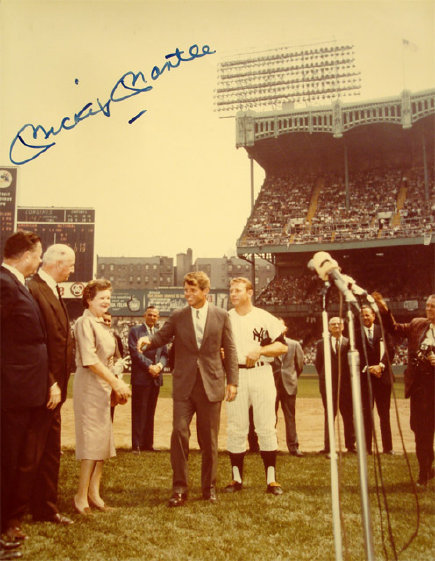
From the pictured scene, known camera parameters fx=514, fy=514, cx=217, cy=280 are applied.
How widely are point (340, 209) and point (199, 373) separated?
2748 centimetres

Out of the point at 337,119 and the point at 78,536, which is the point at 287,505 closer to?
the point at 78,536

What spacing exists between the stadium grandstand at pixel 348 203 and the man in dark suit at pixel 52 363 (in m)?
24.3

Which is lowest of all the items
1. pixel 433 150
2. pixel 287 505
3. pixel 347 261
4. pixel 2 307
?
pixel 287 505

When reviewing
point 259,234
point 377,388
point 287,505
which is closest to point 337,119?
point 259,234

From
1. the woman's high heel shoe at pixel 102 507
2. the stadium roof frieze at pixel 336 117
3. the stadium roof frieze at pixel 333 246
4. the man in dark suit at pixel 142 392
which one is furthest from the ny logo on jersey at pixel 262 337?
the stadium roof frieze at pixel 336 117

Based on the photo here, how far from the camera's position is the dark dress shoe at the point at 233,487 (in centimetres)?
458

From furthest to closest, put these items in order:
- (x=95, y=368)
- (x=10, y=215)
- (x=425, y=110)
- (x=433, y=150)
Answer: (x=433, y=150) → (x=425, y=110) → (x=10, y=215) → (x=95, y=368)

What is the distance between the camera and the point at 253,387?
15.6 feet

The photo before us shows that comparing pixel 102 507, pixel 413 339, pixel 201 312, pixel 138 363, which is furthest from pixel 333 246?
pixel 102 507

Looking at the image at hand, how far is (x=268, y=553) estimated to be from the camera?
2.97 m

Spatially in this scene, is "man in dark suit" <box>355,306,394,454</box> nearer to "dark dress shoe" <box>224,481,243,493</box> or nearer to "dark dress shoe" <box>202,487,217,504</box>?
"dark dress shoe" <box>224,481,243,493</box>

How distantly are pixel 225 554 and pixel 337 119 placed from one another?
2948cm

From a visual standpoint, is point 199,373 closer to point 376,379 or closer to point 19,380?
point 19,380

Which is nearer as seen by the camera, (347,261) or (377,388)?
(377,388)
